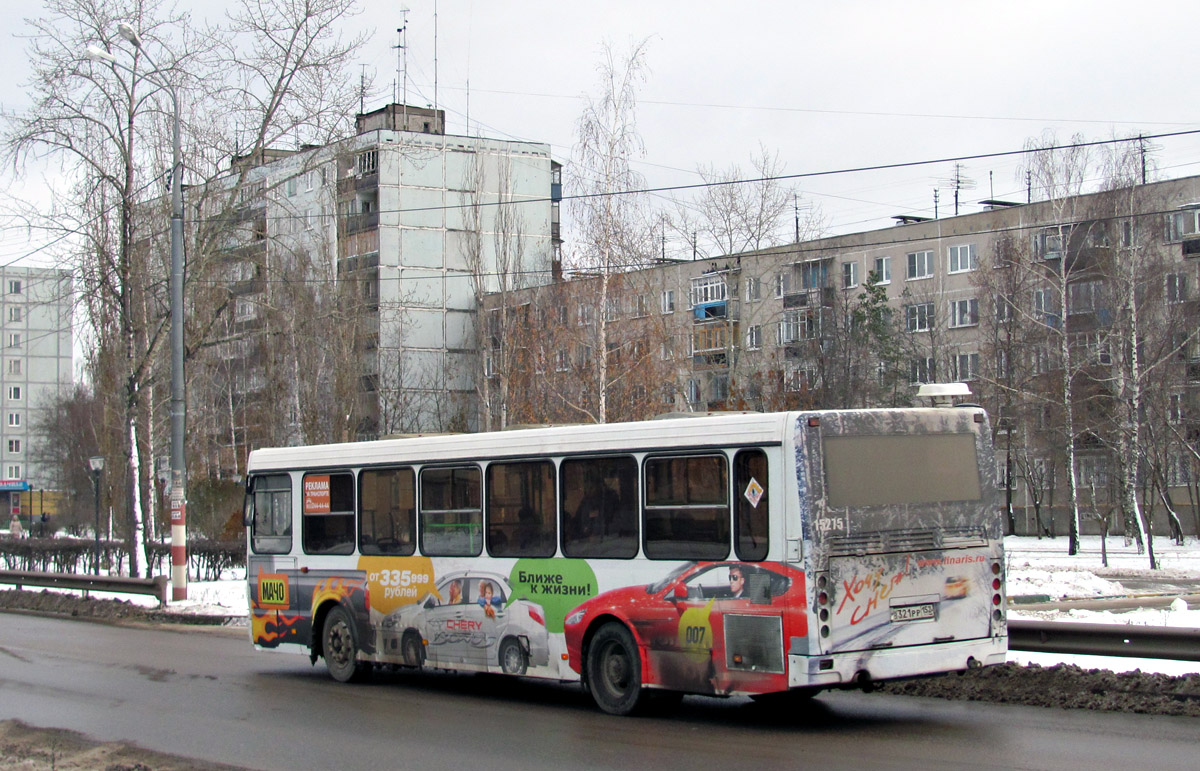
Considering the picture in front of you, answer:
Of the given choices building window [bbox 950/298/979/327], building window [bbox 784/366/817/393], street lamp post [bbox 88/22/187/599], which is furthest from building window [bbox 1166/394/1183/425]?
street lamp post [bbox 88/22/187/599]

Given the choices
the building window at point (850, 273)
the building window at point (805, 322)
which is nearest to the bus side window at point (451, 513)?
the building window at point (805, 322)

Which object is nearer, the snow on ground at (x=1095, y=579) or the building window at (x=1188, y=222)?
the snow on ground at (x=1095, y=579)

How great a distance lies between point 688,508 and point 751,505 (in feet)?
2.22

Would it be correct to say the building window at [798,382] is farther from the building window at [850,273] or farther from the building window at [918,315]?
the building window at [850,273]

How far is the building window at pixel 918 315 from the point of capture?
6125cm

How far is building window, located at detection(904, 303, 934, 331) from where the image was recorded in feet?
201

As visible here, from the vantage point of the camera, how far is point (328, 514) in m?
14.5

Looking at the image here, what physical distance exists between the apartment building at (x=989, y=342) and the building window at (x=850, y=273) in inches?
159

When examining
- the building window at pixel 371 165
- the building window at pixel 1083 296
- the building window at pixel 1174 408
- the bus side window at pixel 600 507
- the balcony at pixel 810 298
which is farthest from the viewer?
the building window at pixel 371 165

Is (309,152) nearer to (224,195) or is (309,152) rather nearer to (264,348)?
(224,195)

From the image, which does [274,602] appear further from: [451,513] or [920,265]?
[920,265]

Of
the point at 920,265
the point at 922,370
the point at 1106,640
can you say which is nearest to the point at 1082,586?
the point at 1106,640

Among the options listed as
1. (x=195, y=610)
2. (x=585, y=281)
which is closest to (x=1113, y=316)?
(x=585, y=281)

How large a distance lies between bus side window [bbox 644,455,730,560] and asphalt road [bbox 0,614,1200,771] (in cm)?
142
